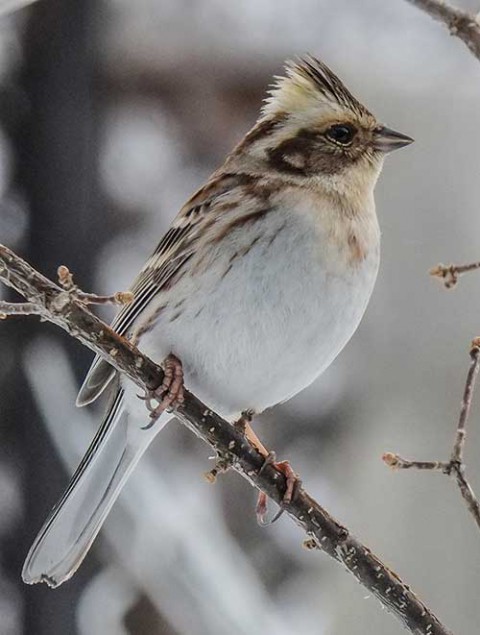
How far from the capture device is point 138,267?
7.80ft

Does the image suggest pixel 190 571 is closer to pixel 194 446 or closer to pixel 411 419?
pixel 194 446

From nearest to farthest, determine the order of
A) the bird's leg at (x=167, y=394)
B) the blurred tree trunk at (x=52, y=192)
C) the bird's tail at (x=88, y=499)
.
Answer: the bird's leg at (x=167, y=394) → the bird's tail at (x=88, y=499) → the blurred tree trunk at (x=52, y=192)

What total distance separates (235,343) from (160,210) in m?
0.98

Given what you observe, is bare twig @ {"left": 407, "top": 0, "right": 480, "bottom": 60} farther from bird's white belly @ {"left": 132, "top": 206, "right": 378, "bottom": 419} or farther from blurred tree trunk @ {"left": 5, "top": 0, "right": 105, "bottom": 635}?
blurred tree trunk @ {"left": 5, "top": 0, "right": 105, "bottom": 635}

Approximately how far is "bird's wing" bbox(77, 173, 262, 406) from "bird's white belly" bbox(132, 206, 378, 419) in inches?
1.5

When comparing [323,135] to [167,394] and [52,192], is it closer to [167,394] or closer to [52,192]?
[167,394]

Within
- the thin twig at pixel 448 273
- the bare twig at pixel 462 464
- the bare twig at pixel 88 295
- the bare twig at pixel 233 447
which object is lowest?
the bare twig at pixel 88 295

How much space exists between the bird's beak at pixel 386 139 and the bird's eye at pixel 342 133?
3 centimetres

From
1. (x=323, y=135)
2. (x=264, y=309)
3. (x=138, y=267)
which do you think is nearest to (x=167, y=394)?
(x=264, y=309)

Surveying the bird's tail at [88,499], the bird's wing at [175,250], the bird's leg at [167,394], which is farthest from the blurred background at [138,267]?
the bird's leg at [167,394]

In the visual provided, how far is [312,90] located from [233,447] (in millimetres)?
512

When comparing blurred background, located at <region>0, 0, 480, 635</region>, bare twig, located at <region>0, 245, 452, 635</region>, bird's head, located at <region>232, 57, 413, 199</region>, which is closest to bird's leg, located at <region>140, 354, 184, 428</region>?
bare twig, located at <region>0, 245, 452, 635</region>

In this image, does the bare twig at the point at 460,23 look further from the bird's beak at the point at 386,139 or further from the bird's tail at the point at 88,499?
the bird's tail at the point at 88,499

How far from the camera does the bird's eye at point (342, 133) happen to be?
1.59 meters
